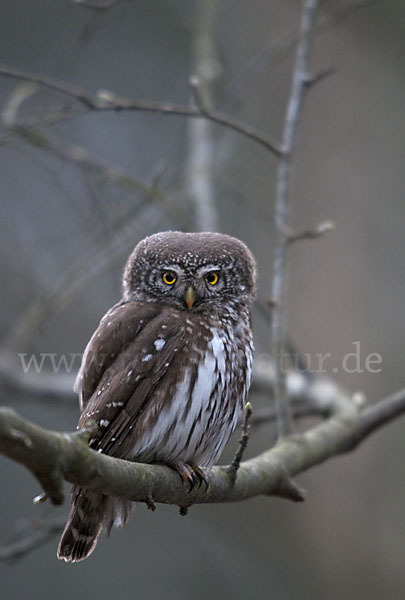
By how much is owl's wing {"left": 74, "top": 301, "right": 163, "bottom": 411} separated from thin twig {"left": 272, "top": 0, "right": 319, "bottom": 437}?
0.70m

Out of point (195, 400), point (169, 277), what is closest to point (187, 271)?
point (169, 277)

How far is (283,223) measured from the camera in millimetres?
3859

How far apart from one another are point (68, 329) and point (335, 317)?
2.60 metres

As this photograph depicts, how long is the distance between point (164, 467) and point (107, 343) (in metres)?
0.59

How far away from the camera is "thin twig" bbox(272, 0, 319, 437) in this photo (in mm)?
3715

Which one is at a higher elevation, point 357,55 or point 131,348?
point 357,55

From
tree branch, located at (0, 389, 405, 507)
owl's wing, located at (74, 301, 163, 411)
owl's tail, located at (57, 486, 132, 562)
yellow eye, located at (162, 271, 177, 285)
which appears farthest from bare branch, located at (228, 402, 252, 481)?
yellow eye, located at (162, 271, 177, 285)

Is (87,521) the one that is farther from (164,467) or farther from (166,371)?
(166,371)

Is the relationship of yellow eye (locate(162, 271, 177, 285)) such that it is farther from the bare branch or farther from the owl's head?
the bare branch

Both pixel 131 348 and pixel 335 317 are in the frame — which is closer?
pixel 131 348

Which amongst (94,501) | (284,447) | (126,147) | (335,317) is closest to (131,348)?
(94,501)

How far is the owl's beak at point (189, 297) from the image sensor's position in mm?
3344

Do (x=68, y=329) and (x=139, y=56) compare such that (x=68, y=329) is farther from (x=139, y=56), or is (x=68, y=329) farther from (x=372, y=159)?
(x=139, y=56)

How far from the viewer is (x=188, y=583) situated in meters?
7.36
